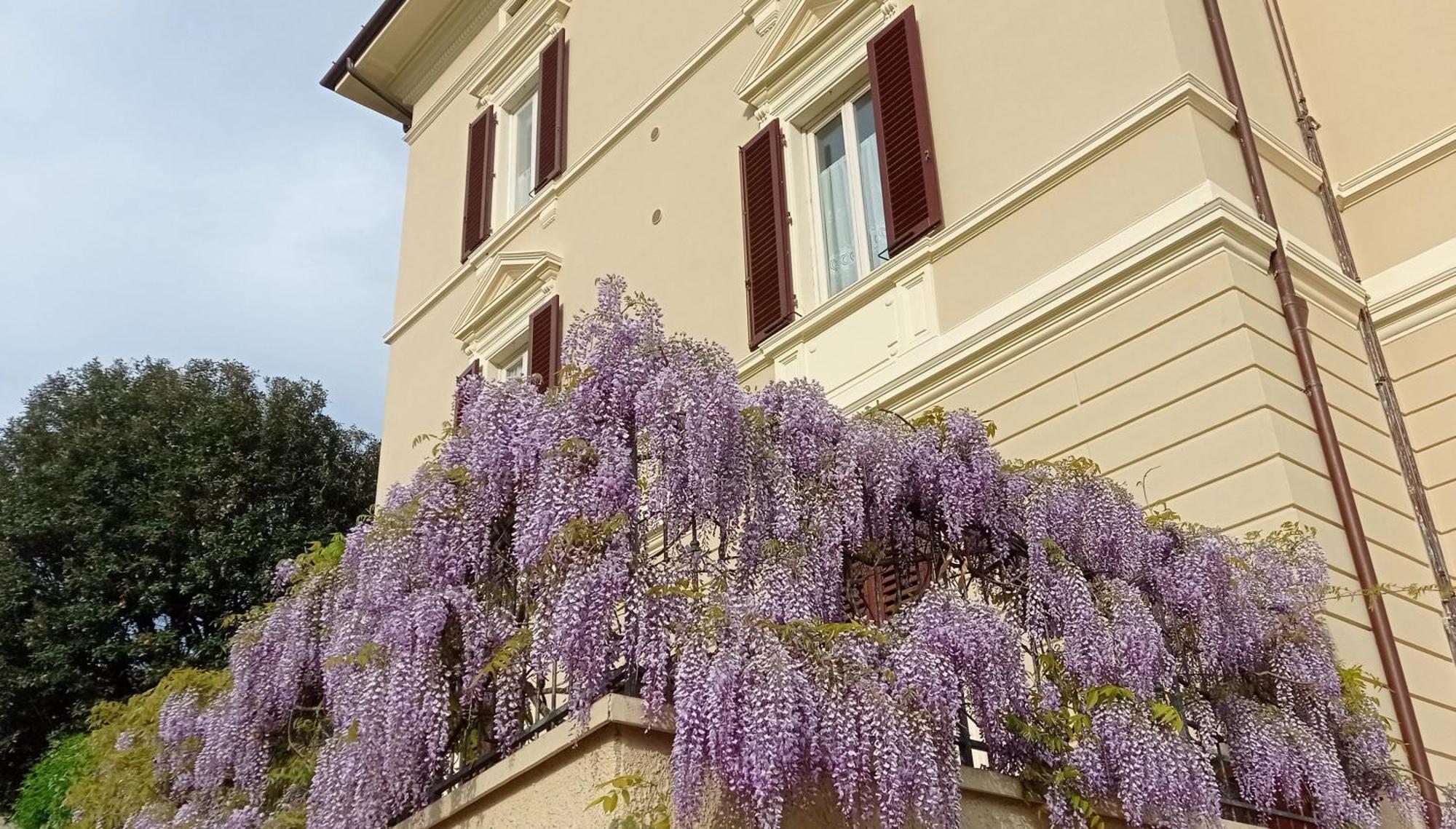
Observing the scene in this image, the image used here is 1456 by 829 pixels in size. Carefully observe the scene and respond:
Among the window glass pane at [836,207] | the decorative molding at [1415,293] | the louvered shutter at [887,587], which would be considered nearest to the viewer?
A: the louvered shutter at [887,587]

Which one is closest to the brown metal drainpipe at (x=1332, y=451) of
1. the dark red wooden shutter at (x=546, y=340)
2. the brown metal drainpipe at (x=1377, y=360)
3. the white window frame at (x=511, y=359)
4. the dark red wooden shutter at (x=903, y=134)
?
the brown metal drainpipe at (x=1377, y=360)

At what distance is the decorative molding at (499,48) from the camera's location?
13160 mm

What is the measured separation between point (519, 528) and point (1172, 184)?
161 inches

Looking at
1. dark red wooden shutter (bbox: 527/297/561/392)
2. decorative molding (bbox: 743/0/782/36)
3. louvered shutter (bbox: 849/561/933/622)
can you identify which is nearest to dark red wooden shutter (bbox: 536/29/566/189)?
dark red wooden shutter (bbox: 527/297/561/392)

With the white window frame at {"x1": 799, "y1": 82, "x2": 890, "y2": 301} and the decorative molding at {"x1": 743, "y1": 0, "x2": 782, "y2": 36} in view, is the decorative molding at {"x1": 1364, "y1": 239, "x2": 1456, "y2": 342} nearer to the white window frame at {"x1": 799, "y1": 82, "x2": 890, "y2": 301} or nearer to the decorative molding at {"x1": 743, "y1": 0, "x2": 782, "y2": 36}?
the white window frame at {"x1": 799, "y1": 82, "x2": 890, "y2": 301}

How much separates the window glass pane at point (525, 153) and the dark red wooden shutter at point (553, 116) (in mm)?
264

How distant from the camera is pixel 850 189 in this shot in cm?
898

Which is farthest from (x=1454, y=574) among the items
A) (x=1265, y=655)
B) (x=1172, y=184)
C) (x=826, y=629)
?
(x=826, y=629)

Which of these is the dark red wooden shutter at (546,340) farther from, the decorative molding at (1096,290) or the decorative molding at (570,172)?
the decorative molding at (1096,290)

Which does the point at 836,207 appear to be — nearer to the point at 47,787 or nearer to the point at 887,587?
the point at 887,587

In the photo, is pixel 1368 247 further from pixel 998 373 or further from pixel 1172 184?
pixel 998 373

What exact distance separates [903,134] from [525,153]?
6.12 m

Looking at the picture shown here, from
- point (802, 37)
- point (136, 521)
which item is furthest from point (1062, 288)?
point (136, 521)

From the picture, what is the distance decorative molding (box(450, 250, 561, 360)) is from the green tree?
517 cm
